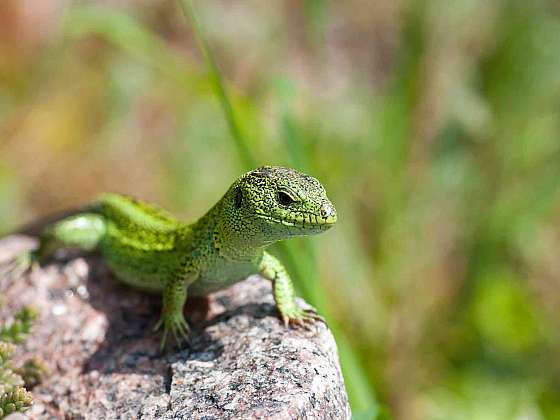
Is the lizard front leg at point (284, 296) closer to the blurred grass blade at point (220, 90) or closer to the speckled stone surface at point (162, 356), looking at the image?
the speckled stone surface at point (162, 356)

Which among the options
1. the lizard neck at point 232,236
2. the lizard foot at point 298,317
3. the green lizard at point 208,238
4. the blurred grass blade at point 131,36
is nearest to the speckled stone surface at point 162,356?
the lizard foot at point 298,317

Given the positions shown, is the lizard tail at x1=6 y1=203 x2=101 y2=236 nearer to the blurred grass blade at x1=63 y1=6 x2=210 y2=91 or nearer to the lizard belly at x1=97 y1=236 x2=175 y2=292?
the lizard belly at x1=97 y1=236 x2=175 y2=292

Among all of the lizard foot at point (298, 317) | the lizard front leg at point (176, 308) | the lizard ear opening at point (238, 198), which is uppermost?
the lizard ear opening at point (238, 198)

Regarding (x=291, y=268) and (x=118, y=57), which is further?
(x=118, y=57)

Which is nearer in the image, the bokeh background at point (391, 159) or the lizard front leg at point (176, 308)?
the lizard front leg at point (176, 308)

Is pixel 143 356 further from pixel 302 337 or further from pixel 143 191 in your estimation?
pixel 143 191

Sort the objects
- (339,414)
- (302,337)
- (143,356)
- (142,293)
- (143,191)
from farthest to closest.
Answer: (143,191) < (142,293) < (143,356) < (302,337) < (339,414)

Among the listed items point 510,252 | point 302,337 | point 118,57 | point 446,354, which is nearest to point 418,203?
point 510,252
